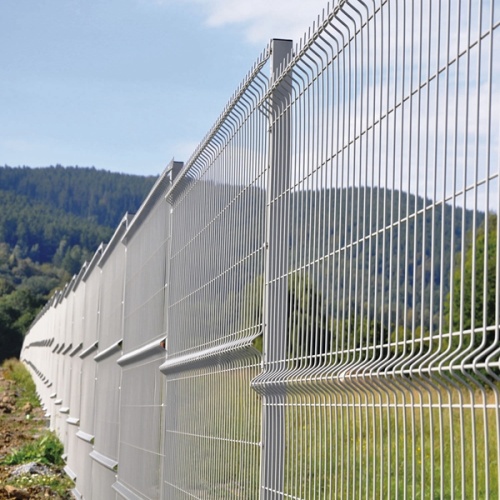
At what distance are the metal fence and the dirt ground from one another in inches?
329

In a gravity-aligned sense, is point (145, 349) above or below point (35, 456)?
above

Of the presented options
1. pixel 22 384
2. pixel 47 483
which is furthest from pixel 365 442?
pixel 22 384

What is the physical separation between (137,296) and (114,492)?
7.67ft

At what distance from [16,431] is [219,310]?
87.0 ft

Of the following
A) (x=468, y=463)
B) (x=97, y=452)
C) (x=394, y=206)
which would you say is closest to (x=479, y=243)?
(x=394, y=206)

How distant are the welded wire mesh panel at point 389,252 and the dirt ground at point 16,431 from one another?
12.6 metres

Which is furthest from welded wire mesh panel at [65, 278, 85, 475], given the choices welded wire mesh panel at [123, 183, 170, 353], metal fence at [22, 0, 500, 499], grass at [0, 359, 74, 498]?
metal fence at [22, 0, 500, 499]

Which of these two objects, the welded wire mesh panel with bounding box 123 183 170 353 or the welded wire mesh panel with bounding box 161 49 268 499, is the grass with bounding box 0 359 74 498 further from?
the welded wire mesh panel with bounding box 161 49 268 499

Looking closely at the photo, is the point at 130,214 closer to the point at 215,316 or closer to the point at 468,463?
the point at 215,316

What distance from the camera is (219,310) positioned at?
777cm

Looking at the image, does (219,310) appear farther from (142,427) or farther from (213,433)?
(142,427)

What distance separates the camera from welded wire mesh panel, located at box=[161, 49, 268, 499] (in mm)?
6617

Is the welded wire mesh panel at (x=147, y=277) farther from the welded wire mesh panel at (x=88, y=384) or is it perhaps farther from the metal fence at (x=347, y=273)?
the welded wire mesh panel at (x=88, y=384)

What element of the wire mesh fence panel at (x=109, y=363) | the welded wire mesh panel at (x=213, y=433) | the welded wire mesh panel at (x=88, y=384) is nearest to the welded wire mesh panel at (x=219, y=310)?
the welded wire mesh panel at (x=213, y=433)
